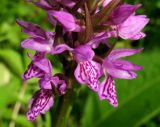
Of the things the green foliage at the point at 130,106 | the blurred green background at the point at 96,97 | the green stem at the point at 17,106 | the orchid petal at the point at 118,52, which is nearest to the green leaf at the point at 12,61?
the blurred green background at the point at 96,97

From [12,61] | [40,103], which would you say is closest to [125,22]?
[40,103]

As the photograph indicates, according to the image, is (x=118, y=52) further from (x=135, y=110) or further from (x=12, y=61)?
(x=12, y=61)

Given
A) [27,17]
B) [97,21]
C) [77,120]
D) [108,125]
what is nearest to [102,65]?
[97,21]

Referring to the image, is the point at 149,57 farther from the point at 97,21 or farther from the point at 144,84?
the point at 97,21

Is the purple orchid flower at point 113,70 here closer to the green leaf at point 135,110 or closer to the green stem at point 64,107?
the green stem at point 64,107

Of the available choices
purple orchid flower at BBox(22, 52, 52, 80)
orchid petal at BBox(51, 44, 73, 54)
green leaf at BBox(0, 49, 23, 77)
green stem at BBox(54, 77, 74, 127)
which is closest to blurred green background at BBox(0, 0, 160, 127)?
green leaf at BBox(0, 49, 23, 77)

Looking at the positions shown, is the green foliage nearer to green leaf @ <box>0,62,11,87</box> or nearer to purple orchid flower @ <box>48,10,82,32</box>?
green leaf @ <box>0,62,11,87</box>
